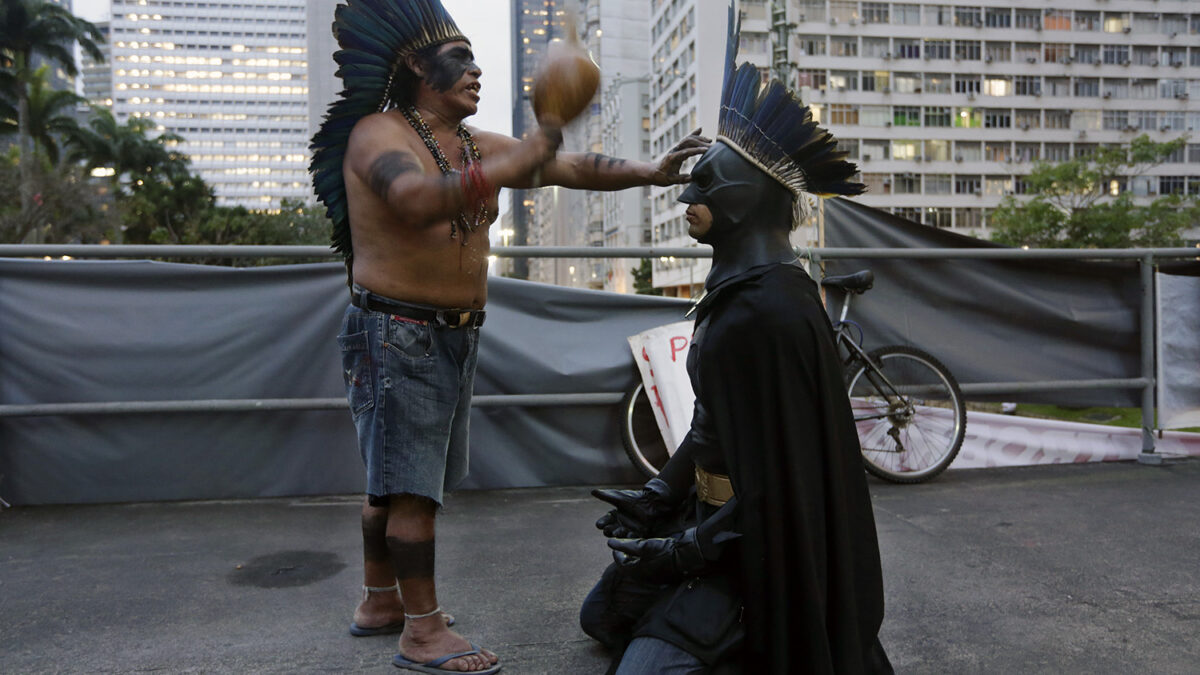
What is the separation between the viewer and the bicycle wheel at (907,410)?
5086 millimetres

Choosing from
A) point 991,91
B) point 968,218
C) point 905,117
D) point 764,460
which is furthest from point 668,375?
point 991,91

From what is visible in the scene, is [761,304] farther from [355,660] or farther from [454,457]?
[355,660]

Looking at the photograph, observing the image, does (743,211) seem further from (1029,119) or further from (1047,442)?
(1029,119)

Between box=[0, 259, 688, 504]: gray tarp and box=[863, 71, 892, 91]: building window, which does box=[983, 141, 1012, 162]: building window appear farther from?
box=[0, 259, 688, 504]: gray tarp

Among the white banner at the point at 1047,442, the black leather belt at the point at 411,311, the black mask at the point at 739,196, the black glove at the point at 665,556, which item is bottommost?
the white banner at the point at 1047,442

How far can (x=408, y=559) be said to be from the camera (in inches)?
101

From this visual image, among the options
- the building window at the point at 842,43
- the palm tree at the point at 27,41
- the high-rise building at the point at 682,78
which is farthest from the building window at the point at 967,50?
the palm tree at the point at 27,41

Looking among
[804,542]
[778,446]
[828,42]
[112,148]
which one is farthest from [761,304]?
[828,42]

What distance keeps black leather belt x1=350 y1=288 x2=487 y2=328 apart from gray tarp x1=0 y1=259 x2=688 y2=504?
7.37 feet

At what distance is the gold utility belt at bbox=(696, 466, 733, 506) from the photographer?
2150 millimetres

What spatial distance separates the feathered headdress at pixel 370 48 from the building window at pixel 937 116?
266 feet

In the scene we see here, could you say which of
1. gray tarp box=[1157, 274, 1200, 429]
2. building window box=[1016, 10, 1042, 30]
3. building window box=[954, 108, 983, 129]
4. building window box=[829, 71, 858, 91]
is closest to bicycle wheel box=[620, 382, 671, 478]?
gray tarp box=[1157, 274, 1200, 429]

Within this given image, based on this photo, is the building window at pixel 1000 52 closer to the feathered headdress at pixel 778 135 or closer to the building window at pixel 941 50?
the building window at pixel 941 50

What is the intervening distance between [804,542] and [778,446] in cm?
23
